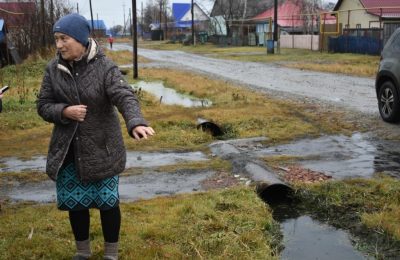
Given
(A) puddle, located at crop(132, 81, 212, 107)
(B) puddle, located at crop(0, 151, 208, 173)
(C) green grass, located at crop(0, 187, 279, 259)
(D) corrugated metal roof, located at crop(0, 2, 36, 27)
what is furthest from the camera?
(D) corrugated metal roof, located at crop(0, 2, 36, 27)

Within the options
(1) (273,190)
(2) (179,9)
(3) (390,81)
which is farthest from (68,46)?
(2) (179,9)

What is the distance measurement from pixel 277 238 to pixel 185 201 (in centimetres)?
107

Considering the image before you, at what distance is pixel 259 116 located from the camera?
9.88m

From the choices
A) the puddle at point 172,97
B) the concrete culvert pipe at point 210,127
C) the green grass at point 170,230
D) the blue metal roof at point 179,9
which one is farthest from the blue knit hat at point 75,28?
the blue metal roof at point 179,9

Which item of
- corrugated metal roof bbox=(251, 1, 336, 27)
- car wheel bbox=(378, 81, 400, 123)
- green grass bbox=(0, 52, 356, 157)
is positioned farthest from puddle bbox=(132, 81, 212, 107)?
corrugated metal roof bbox=(251, 1, 336, 27)

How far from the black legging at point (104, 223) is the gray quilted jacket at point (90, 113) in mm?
307

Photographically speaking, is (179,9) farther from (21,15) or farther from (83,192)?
(83,192)

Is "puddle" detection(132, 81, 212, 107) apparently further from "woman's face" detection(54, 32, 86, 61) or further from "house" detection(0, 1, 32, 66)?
"house" detection(0, 1, 32, 66)

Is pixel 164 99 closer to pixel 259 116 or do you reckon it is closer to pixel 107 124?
pixel 259 116

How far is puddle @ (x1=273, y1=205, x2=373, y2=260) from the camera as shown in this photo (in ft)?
13.1

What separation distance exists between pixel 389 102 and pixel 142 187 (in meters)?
5.49

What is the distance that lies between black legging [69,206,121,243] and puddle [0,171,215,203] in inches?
71.5

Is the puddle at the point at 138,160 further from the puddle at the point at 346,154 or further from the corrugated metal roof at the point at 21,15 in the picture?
the corrugated metal roof at the point at 21,15

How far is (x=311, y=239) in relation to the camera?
431cm
